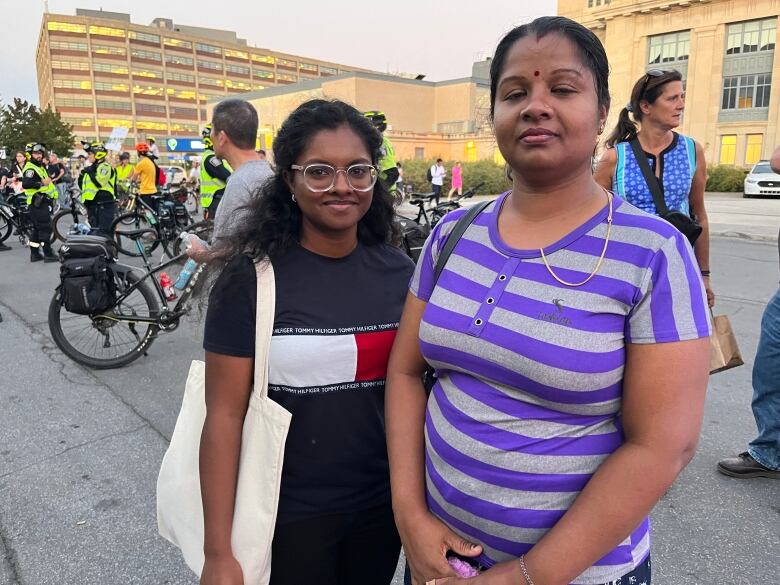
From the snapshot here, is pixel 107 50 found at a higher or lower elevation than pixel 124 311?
higher

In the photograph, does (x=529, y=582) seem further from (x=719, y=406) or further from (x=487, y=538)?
(x=719, y=406)

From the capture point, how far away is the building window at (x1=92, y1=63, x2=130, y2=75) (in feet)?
313

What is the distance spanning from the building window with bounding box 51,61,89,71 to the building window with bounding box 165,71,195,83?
13.3 m

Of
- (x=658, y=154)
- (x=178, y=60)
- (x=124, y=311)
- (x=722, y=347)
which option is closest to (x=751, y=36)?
(x=658, y=154)

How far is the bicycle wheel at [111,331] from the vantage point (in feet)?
16.3

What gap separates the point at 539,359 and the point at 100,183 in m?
11.4

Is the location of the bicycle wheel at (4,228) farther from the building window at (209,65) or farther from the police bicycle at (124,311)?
the building window at (209,65)

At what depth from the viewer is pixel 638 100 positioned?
3150 mm

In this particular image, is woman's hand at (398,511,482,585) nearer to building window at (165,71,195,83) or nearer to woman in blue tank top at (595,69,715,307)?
woman in blue tank top at (595,69,715,307)

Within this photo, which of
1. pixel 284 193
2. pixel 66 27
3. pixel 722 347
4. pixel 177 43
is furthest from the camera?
pixel 177 43

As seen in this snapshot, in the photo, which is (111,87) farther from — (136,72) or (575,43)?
(575,43)

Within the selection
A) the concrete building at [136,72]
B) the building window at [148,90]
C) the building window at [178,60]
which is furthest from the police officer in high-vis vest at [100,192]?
the building window at [178,60]

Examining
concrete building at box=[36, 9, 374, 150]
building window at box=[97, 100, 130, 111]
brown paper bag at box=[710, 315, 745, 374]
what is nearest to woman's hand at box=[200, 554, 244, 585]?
brown paper bag at box=[710, 315, 745, 374]

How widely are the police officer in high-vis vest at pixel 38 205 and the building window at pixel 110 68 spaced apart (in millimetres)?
99921
